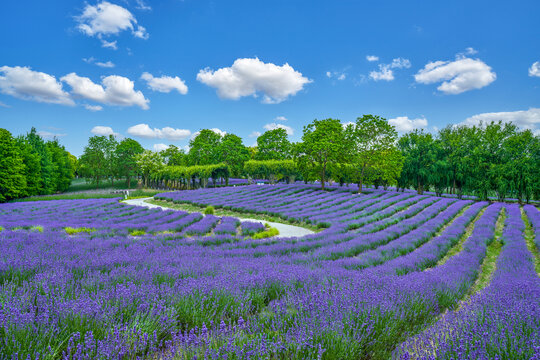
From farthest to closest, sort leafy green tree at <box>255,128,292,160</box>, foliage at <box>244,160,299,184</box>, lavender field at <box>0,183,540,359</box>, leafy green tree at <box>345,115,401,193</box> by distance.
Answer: leafy green tree at <box>255,128,292,160</box> < foliage at <box>244,160,299,184</box> < leafy green tree at <box>345,115,401,193</box> < lavender field at <box>0,183,540,359</box>

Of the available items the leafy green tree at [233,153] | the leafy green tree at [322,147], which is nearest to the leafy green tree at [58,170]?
the leafy green tree at [233,153]

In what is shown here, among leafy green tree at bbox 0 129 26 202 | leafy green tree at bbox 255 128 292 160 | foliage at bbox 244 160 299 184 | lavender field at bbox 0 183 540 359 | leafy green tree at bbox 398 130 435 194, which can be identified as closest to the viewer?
lavender field at bbox 0 183 540 359

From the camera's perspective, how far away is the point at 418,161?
1225 inches

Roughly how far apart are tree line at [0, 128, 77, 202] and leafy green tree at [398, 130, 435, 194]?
147 ft

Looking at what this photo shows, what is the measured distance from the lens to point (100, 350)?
1.61 m

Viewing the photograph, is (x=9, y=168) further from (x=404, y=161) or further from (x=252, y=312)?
(x=404, y=161)

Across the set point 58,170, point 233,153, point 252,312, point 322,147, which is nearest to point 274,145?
point 233,153

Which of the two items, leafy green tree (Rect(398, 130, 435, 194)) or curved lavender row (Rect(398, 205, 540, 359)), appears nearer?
curved lavender row (Rect(398, 205, 540, 359))

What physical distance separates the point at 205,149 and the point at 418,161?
37830mm

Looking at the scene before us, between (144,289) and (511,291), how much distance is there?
482cm

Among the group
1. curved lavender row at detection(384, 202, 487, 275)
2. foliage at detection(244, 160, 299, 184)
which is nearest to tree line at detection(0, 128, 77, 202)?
foliage at detection(244, 160, 299, 184)

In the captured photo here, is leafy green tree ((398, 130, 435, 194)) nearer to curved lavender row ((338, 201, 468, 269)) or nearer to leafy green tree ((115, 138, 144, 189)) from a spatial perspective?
curved lavender row ((338, 201, 468, 269))

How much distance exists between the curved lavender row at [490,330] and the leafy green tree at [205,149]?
47.5 m

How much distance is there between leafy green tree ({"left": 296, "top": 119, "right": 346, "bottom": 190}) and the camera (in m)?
24.8
